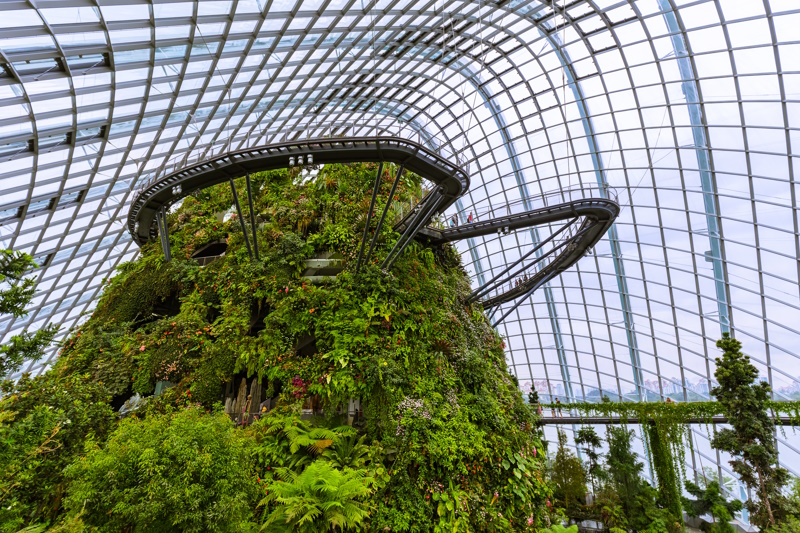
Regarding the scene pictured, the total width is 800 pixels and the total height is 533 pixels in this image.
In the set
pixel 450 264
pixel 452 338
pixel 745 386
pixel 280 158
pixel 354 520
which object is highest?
pixel 280 158

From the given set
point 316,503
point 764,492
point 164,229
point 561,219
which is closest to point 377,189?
point 561,219

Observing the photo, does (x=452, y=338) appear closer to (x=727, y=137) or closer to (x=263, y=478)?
(x=263, y=478)

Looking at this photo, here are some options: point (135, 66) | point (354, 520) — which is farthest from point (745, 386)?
point (135, 66)

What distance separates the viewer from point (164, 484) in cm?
695

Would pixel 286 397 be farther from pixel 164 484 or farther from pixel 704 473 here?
pixel 704 473

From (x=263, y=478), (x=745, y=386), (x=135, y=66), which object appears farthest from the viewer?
(x=745, y=386)

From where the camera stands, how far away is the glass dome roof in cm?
1568

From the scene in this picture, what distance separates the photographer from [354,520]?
9461 millimetres

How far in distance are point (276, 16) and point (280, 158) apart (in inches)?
260

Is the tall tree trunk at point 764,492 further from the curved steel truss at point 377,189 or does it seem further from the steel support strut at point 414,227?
the steel support strut at point 414,227

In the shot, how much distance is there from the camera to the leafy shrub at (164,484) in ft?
22.6

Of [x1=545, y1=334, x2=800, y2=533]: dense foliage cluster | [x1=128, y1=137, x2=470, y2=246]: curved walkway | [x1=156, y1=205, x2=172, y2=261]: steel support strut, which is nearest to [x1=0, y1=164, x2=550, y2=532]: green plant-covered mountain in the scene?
[x1=156, y1=205, x2=172, y2=261]: steel support strut

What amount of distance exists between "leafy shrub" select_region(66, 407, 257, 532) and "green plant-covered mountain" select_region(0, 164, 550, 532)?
0.10ft

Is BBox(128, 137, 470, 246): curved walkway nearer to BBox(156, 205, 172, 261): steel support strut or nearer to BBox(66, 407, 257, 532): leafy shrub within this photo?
BBox(156, 205, 172, 261): steel support strut
